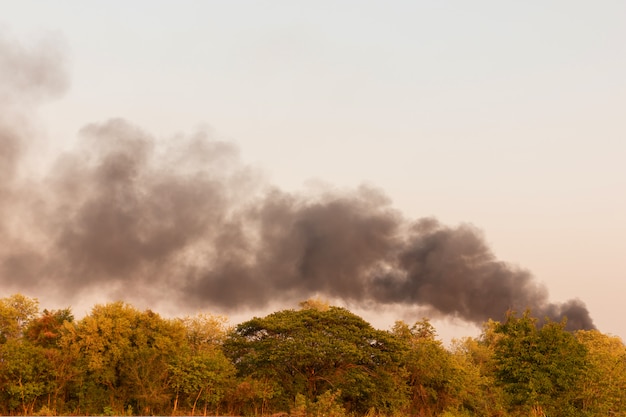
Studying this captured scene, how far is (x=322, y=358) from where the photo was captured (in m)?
63.8

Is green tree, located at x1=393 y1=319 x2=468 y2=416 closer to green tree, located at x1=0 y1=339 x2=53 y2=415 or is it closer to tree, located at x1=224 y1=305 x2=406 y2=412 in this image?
tree, located at x1=224 y1=305 x2=406 y2=412

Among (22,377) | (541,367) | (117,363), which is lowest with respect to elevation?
(541,367)

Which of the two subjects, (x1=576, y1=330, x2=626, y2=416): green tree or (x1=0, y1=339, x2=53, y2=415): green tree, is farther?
(x1=0, y1=339, x2=53, y2=415): green tree

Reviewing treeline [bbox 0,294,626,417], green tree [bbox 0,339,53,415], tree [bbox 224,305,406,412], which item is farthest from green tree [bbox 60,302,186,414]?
tree [bbox 224,305,406,412]

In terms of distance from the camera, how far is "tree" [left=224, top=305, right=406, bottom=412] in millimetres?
62844

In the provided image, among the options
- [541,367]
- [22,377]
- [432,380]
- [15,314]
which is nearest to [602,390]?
[541,367]

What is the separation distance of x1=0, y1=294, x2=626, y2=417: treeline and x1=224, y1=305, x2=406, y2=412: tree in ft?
0.40

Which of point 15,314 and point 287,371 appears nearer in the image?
point 287,371

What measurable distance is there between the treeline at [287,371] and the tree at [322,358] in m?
0.12

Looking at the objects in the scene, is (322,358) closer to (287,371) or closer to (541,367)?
(287,371)

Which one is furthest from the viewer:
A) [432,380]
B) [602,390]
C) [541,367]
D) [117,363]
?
[432,380]

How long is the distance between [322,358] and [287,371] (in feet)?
13.9

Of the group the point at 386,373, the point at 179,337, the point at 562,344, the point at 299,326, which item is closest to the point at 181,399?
the point at 179,337

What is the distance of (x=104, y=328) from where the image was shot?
2378 inches
